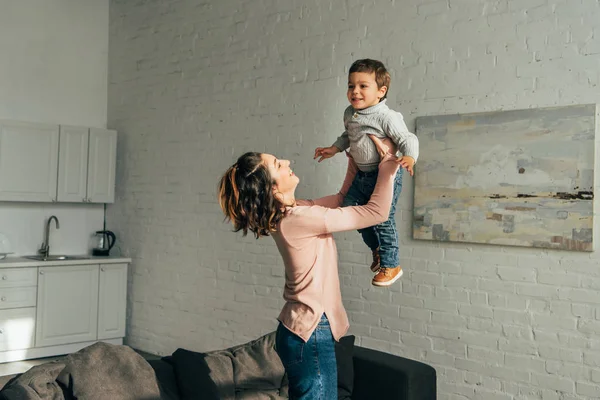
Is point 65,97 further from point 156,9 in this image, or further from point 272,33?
point 272,33

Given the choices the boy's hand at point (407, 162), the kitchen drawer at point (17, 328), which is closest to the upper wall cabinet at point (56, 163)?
the kitchen drawer at point (17, 328)

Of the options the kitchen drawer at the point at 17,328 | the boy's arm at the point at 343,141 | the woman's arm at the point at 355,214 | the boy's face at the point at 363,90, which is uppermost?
the boy's face at the point at 363,90

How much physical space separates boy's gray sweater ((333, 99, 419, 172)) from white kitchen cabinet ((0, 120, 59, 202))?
16.5 ft

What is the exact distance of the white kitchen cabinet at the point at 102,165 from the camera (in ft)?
23.6

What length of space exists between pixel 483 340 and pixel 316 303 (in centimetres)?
251

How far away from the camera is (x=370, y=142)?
Result: 98.7 inches

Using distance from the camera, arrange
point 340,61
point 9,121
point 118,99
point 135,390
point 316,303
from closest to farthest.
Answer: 1. point 316,303
2. point 135,390
3. point 340,61
4. point 9,121
5. point 118,99

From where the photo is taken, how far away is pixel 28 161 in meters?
6.71

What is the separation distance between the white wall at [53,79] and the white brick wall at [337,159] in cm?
23

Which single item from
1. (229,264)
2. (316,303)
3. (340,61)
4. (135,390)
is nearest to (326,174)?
(340,61)

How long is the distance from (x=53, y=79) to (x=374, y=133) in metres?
5.69

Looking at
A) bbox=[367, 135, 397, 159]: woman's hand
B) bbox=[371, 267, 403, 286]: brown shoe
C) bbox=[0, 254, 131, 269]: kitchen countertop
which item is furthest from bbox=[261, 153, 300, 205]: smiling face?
bbox=[0, 254, 131, 269]: kitchen countertop

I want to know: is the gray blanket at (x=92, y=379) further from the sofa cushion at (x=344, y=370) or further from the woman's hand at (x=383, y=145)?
the woman's hand at (x=383, y=145)

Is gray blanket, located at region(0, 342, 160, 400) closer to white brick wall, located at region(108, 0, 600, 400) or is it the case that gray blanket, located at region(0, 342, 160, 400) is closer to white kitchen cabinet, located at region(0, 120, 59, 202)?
white brick wall, located at region(108, 0, 600, 400)
